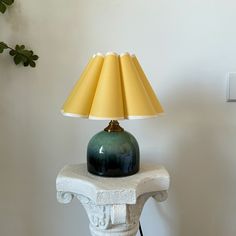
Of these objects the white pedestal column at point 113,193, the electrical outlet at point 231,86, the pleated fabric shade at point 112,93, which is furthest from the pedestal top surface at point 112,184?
the electrical outlet at point 231,86

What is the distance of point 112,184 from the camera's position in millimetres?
1026

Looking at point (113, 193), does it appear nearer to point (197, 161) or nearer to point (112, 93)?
point (112, 93)

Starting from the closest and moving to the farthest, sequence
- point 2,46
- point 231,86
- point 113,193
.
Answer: point 113,193 < point 2,46 < point 231,86

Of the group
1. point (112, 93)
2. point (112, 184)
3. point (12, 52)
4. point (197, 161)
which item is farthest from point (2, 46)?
point (197, 161)

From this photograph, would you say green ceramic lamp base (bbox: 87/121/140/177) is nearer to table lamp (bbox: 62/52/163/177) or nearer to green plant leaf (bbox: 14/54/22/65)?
table lamp (bbox: 62/52/163/177)

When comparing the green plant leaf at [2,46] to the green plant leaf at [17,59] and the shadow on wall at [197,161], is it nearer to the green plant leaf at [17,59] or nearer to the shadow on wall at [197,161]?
the green plant leaf at [17,59]

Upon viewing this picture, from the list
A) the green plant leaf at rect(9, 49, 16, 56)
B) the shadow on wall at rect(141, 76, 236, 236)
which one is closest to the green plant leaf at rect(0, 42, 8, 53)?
the green plant leaf at rect(9, 49, 16, 56)

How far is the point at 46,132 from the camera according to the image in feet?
4.51

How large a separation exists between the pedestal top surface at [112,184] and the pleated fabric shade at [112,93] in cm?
19

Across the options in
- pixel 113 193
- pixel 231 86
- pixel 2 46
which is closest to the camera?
pixel 113 193

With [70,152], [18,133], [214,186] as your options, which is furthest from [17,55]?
[214,186]

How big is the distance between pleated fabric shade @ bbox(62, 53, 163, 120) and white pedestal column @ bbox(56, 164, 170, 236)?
193 millimetres

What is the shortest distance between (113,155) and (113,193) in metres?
0.12

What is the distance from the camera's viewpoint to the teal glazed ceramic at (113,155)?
1066 mm
